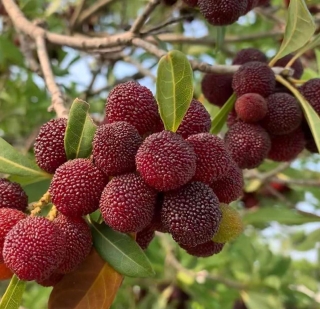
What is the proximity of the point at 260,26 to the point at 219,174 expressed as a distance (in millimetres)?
2165

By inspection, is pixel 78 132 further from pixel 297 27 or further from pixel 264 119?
pixel 297 27

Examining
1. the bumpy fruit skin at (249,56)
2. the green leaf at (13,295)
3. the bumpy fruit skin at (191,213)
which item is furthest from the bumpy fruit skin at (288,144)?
the green leaf at (13,295)

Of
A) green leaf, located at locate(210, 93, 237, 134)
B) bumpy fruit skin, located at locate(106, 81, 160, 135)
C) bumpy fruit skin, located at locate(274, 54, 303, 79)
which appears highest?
bumpy fruit skin, located at locate(106, 81, 160, 135)

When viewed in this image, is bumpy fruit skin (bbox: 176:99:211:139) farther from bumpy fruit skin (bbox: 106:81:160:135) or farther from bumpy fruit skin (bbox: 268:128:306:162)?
bumpy fruit skin (bbox: 268:128:306:162)

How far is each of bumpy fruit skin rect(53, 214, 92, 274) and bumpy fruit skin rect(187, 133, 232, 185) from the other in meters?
0.21

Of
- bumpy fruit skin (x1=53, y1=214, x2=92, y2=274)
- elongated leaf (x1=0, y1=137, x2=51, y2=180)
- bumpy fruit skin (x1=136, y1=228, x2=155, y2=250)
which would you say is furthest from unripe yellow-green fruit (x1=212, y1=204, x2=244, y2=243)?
elongated leaf (x1=0, y1=137, x2=51, y2=180)

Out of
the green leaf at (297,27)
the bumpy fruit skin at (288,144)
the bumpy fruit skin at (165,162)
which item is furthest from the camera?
the bumpy fruit skin at (288,144)

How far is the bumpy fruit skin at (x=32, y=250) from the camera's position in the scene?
31.4 inches

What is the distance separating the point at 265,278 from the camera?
8.27 ft

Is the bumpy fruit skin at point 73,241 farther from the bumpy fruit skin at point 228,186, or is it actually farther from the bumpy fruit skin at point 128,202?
the bumpy fruit skin at point 228,186

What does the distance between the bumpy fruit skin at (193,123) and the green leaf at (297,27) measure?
37 centimetres

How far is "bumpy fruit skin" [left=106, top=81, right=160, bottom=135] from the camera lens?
0.88m

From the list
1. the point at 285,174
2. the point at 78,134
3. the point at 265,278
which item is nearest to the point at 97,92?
the point at 285,174

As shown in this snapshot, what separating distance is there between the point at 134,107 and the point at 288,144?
50 centimetres
